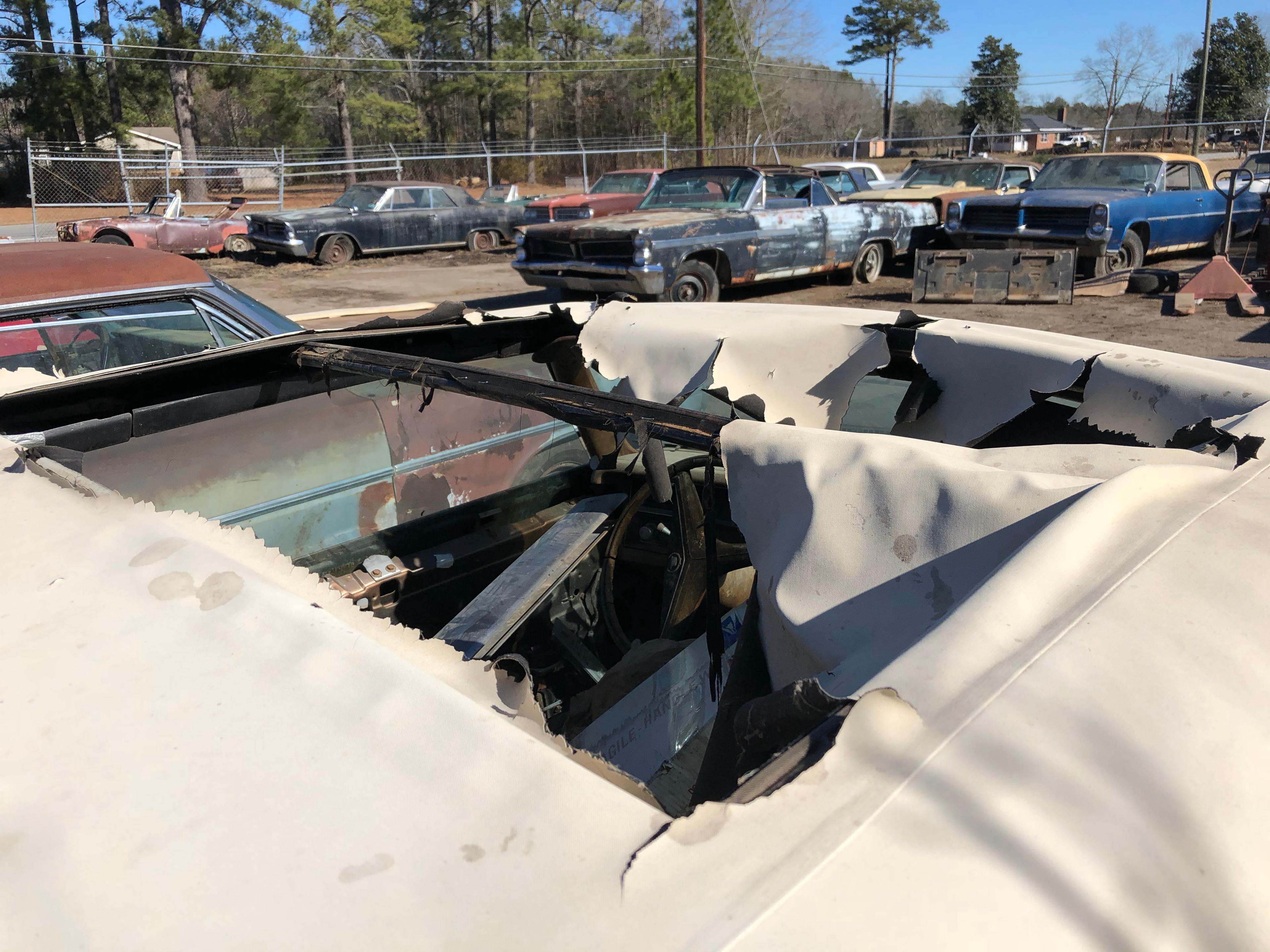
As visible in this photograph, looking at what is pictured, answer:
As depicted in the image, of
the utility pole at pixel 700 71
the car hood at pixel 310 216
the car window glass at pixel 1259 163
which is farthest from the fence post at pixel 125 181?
the car window glass at pixel 1259 163

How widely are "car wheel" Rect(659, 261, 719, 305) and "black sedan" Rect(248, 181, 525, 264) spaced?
313 inches

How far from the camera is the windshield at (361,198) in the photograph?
54.0 ft

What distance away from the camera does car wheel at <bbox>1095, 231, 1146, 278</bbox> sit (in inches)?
467

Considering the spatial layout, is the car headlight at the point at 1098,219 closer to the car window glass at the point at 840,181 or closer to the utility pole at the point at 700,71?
the car window glass at the point at 840,181

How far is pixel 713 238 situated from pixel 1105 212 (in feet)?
16.6

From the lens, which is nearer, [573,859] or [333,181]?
[573,859]

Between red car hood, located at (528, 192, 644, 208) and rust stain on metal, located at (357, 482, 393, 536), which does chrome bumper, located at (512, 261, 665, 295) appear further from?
rust stain on metal, located at (357, 482, 393, 536)

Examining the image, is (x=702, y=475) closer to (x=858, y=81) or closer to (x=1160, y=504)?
(x=1160, y=504)

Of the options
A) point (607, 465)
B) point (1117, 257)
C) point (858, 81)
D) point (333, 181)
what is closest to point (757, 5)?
point (858, 81)

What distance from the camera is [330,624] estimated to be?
117 cm

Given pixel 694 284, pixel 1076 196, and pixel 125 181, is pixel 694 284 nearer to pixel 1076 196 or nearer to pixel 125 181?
pixel 1076 196

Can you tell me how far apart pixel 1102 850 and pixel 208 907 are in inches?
32.0

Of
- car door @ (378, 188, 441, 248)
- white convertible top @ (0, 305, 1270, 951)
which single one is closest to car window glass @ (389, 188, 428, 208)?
car door @ (378, 188, 441, 248)

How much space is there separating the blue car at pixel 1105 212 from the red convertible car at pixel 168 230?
12.6 meters
